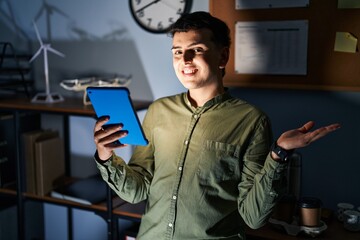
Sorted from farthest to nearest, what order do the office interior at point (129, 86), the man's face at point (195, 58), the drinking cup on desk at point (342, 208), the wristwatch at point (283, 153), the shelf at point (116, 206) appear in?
the shelf at point (116, 206) < the office interior at point (129, 86) < the drinking cup on desk at point (342, 208) < the man's face at point (195, 58) < the wristwatch at point (283, 153)

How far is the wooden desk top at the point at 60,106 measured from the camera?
6.91 feet

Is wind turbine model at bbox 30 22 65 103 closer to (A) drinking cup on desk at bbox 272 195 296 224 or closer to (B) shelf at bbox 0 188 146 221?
(B) shelf at bbox 0 188 146 221

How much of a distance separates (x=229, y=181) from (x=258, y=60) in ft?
2.29

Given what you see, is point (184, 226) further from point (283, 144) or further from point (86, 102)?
point (86, 102)

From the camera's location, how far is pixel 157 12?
2203 millimetres

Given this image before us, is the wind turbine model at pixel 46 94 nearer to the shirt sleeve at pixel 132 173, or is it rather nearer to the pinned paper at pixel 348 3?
the shirt sleeve at pixel 132 173

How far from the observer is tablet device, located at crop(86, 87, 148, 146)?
4.52 feet

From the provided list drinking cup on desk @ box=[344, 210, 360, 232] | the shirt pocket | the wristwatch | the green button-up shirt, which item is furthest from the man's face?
drinking cup on desk @ box=[344, 210, 360, 232]

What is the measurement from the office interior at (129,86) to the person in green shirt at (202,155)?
1.68 feet

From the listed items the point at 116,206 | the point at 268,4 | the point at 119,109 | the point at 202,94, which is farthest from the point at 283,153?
the point at 116,206

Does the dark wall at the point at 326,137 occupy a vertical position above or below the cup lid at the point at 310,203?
above

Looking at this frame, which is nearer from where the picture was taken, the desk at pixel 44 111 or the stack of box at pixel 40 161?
the desk at pixel 44 111

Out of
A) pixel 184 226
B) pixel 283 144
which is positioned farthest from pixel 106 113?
pixel 283 144

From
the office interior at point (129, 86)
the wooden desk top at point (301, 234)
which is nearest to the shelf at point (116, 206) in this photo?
the office interior at point (129, 86)
